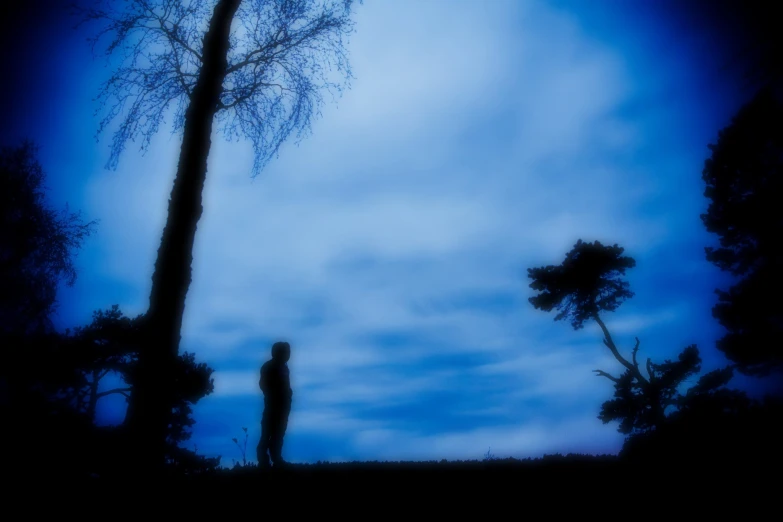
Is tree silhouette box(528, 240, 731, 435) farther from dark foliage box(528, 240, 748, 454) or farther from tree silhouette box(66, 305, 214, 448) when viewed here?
tree silhouette box(66, 305, 214, 448)

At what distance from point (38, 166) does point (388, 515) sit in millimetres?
22507

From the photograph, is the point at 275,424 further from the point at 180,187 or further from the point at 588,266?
the point at 588,266

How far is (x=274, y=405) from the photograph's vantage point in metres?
6.89

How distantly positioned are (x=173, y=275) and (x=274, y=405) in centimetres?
273

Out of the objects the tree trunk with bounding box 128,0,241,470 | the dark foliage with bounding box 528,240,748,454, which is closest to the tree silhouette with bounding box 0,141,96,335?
the tree trunk with bounding box 128,0,241,470

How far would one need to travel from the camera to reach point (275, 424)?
6.84 m

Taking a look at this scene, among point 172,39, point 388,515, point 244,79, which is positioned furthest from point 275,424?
point 172,39

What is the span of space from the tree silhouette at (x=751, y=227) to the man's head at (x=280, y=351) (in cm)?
2099

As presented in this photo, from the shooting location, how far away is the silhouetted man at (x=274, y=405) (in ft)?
22.1

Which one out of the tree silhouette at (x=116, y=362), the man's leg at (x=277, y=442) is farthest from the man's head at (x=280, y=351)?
the tree silhouette at (x=116, y=362)

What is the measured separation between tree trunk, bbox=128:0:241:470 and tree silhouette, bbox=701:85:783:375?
22.0m

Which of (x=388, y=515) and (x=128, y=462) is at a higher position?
(x=128, y=462)

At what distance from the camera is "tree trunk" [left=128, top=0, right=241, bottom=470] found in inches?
211

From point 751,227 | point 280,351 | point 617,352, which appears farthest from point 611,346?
point 280,351
